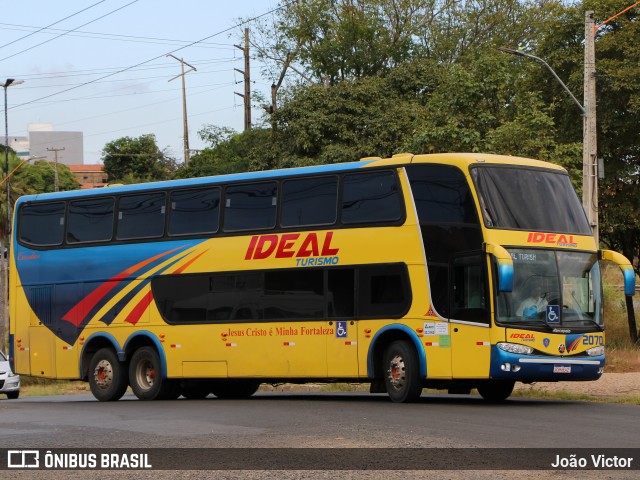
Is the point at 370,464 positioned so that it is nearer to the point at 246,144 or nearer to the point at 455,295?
the point at 455,295

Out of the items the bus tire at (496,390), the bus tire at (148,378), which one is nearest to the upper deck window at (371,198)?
the bus tire at (496,390)

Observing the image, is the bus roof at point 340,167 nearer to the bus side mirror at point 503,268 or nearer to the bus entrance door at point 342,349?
the bus side mirror at point 503,268

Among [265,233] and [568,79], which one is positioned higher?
[568,79]

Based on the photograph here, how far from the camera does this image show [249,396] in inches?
1002

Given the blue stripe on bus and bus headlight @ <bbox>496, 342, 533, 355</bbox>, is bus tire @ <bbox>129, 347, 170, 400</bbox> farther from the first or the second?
bus headlight @ <bbox>496, 342, 533, 355</bbox>

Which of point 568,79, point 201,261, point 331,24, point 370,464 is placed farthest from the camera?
point 331,24

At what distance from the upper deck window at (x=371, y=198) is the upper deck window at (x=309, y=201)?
0.93ft

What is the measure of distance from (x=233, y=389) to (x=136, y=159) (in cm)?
8658

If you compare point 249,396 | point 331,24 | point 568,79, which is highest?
point 331,24

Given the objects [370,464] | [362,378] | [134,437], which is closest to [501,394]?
[362,378]

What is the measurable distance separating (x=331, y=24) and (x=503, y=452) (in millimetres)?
50236

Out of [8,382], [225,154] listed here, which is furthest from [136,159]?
[8,382]

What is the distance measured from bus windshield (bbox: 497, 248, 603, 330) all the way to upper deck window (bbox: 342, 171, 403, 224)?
2.31 metres

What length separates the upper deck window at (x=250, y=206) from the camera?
2197 centimetres
